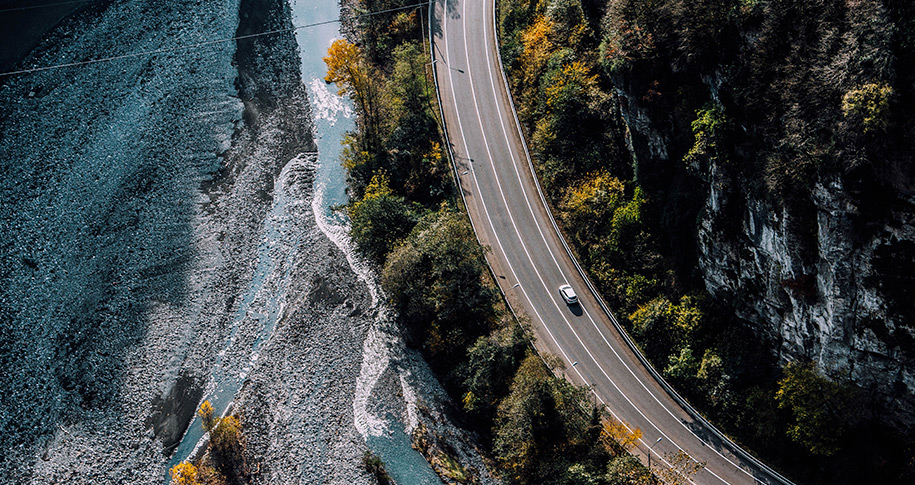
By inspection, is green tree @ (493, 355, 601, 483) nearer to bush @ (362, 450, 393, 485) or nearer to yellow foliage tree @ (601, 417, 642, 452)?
yellow foliage tree @ (601, 417, 642, 452)

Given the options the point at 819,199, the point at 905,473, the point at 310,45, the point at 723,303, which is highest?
the point at 310,45

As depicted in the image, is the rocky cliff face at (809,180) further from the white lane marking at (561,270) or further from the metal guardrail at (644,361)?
the white lane marking at (561,270)

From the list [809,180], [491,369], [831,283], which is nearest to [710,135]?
[809,180]

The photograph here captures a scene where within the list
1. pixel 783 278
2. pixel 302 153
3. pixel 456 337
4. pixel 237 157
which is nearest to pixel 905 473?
pixel 783 278

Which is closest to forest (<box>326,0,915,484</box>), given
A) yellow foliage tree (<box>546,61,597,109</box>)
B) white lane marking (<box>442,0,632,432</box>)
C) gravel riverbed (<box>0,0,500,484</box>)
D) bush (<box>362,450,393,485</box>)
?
yellow foliage tree (<box>546,61,597,109</box>)

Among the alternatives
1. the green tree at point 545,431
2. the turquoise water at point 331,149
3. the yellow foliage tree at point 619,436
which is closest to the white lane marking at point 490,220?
the yellow foliage tree at point 619,436

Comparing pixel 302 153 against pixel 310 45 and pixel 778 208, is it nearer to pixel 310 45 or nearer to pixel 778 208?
pixel 310 45
